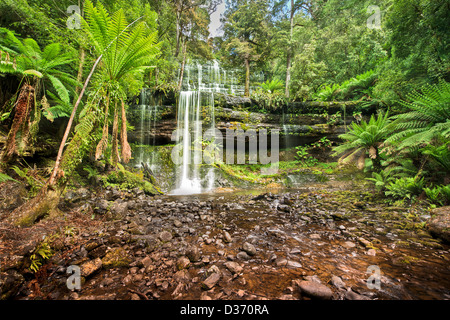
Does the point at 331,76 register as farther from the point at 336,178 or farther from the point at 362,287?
the point at 362,287

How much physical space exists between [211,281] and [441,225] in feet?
10.3

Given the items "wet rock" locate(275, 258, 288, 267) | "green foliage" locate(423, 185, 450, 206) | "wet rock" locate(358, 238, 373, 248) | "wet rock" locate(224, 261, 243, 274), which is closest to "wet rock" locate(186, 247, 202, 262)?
"wet rock" locate(224, 261, 243, 274)

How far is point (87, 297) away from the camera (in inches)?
50.8

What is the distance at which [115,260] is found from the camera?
1.73 m

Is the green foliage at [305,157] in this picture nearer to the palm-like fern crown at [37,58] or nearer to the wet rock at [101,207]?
the wet rock at [101,207]

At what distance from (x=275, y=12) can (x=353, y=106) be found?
388 inches

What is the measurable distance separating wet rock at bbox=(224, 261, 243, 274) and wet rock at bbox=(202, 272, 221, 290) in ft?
0.48

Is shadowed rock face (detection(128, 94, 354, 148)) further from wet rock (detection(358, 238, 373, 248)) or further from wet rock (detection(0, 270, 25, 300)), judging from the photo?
wet rock (detection(0, 270, 25, 300))

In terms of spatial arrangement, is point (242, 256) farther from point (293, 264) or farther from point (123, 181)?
point (123, 181)

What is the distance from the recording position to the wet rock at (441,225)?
6.91 ft

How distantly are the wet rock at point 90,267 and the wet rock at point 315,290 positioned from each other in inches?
74.1

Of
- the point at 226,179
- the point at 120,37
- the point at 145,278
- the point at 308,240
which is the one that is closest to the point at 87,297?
the point at 145,278

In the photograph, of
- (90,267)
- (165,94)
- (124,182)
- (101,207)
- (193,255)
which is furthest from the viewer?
(165,94)

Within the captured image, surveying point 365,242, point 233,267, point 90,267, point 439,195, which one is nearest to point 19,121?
point 90,267
